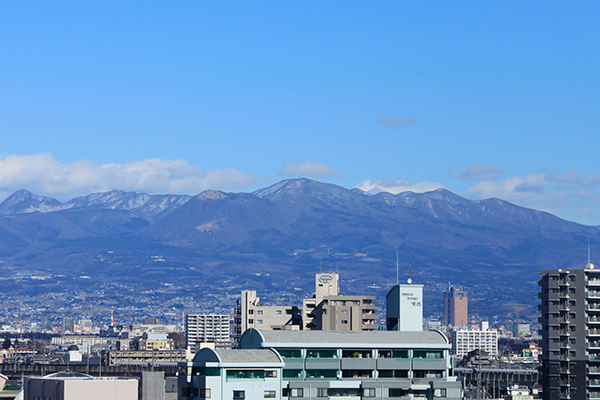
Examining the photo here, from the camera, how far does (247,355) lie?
209 ft

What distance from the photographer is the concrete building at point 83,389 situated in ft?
185

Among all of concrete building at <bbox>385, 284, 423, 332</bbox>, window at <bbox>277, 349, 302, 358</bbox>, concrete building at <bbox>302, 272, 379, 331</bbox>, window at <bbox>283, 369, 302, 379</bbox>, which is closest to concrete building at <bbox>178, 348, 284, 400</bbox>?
window at <bbox>283, 369, 302, 379</bbox>

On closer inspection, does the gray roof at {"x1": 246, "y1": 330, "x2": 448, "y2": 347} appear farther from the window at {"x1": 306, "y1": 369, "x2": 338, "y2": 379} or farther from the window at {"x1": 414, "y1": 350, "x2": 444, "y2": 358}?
the window at {"x1": 306, "y1": 369, "x2": 338, "y2": 379}

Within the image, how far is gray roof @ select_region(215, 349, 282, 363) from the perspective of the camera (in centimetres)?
6247

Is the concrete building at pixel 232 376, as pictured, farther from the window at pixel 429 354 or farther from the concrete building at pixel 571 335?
the concrete building at pixel 571 335

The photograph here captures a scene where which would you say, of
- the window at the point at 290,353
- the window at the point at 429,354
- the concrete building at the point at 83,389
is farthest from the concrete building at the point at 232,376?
the window at the point at 429,354

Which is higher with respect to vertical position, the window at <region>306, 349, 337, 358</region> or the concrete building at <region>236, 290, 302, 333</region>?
the concrete building at <region>236, 290, 302, 333</region>

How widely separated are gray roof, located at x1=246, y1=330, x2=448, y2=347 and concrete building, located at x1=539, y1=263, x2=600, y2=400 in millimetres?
19168

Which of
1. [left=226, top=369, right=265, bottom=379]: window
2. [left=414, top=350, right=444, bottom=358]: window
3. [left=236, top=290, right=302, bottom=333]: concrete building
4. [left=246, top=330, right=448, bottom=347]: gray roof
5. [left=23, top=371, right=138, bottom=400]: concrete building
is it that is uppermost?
[left=236, top=290, right=302, bottom=333]: concrete building

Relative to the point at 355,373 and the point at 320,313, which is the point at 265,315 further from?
the point at 355,373

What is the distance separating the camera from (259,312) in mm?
133750

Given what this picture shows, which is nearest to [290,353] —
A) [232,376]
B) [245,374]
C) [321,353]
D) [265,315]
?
[321,353]

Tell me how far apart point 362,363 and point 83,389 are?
1893 cm

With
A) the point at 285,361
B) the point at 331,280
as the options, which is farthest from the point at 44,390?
the point at 331,280
